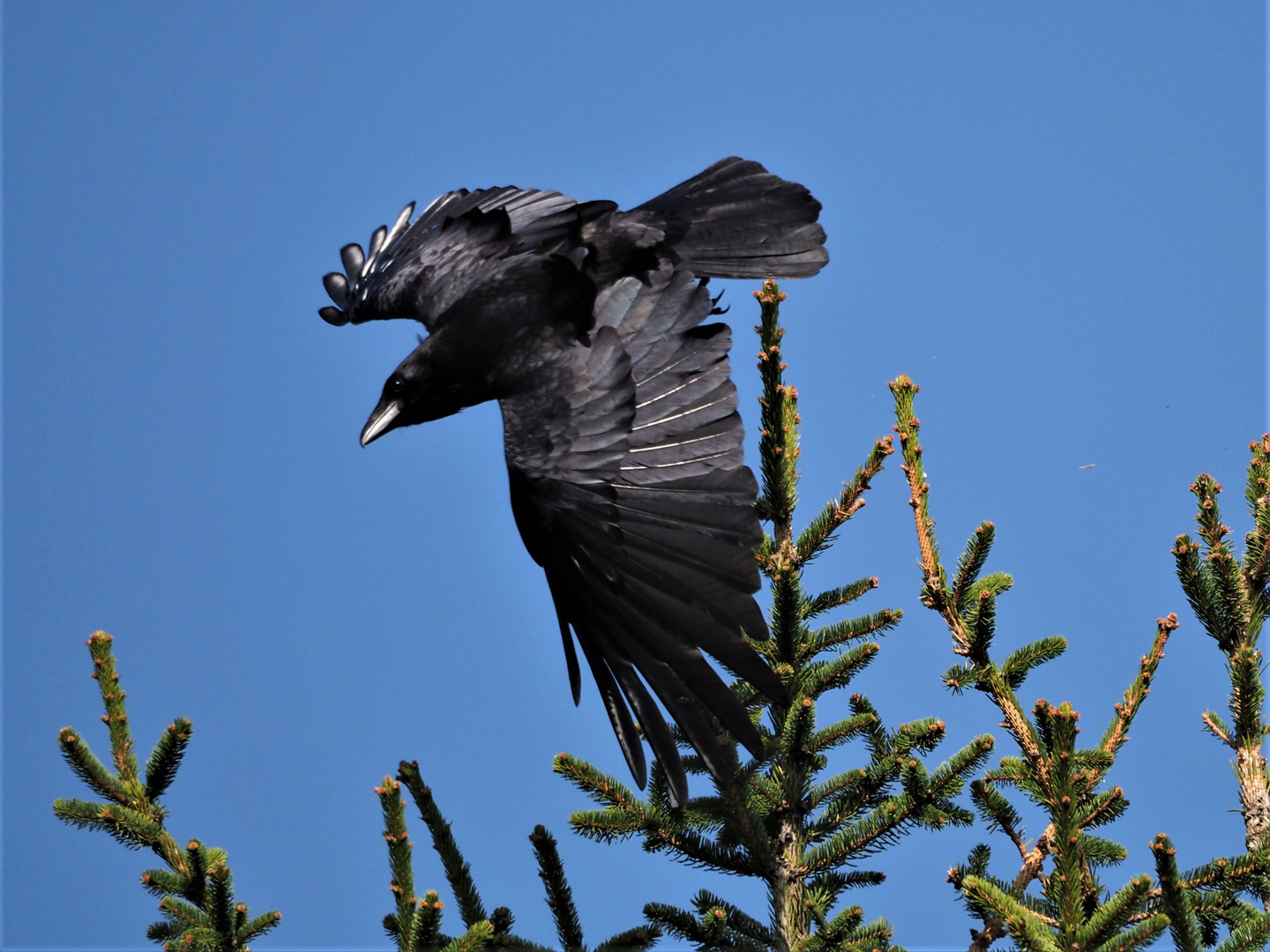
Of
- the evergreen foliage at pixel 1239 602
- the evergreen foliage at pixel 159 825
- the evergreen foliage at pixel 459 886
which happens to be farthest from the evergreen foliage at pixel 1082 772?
the evergreen foliage at pixel 159 825

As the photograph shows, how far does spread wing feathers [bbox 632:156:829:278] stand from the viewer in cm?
579

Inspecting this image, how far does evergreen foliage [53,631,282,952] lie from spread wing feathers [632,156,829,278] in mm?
3396

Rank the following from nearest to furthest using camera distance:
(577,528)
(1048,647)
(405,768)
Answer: (405,768) < (1048,647) < (577,528)

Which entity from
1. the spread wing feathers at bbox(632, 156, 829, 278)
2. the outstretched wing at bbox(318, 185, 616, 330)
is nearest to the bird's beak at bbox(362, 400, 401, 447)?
the outstretched wing at bbox(318, 185, 616, 330)

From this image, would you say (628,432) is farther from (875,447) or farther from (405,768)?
(405,768)

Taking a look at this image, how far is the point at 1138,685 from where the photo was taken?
3.75 metres

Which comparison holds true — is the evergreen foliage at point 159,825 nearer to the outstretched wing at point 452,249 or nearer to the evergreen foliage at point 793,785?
the evergreen foliage at point 793,785

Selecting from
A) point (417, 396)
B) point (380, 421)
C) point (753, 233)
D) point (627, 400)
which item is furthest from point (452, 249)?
point (627, 400)

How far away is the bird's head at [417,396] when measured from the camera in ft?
18.6

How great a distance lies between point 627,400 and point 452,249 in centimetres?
197

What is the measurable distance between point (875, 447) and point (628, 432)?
118cm

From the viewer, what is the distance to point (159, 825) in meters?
3.36

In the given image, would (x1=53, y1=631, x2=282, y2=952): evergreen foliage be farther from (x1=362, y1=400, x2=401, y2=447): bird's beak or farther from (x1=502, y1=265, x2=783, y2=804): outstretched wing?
(x1=362, y1=400, x2=401, y2=447): bird's beak

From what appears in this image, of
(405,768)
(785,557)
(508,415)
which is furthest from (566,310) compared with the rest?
(405,768)
